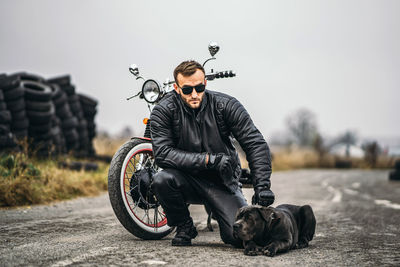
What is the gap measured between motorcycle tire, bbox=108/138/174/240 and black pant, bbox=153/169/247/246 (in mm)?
312

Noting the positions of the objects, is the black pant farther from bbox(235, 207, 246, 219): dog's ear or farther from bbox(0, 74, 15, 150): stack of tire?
bbox(0, 74, 15, 150): stack of tire

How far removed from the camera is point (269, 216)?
3559 mm

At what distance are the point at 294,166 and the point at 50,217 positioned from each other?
72.4 feet

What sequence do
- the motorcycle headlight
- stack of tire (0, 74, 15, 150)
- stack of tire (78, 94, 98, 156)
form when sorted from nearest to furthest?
the motorcycle headlight, stack of tire (0, 74, 15, 150), stack of tire (78, 94, 98, 156)

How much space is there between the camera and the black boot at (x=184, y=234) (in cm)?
380

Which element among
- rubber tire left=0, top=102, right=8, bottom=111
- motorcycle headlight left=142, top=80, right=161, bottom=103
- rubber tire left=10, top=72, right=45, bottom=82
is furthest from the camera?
rubber tire left=10, top=72, right=45, bottom=82

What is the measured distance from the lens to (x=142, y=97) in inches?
179

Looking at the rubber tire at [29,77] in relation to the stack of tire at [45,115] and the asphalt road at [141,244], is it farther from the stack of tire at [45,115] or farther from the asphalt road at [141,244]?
the asphalt road at [141,244]

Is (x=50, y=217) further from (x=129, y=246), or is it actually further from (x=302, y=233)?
(x=302, y=233)

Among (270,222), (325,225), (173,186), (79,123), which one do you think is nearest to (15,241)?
(173,186)

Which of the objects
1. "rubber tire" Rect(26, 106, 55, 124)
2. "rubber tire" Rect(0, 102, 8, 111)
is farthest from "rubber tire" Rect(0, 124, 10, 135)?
"rubber tire" Rect(26, 106, 55, 124)

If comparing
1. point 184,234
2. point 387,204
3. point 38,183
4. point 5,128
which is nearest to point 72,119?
point 5,128

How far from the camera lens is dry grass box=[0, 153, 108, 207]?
6395 millimetres

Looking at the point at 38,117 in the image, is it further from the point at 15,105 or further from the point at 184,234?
the point at 184,234
